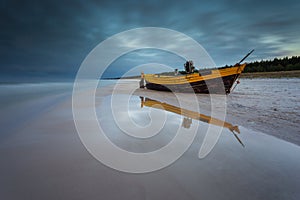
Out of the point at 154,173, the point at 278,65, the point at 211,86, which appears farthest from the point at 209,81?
the point at 278,65

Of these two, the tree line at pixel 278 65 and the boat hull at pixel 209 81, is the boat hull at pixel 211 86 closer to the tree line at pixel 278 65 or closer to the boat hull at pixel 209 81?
the boat hull at pixel 209 81

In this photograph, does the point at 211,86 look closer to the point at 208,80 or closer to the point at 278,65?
the point at 208,80

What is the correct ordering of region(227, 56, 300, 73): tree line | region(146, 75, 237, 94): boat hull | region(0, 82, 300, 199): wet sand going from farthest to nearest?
region(227, 56, 300, 73): tree line < region(146, 75, 237, 94): boat hull < region(0, 82, 300, 199): wet sand

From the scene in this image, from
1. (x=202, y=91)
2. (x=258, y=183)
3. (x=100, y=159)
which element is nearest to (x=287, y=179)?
(x=258, y=183)

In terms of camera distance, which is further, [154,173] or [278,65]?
[278,65]

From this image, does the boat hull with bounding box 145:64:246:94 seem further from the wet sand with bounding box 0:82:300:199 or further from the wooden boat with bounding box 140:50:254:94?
the wet sand with bounding box 0:82:300:199

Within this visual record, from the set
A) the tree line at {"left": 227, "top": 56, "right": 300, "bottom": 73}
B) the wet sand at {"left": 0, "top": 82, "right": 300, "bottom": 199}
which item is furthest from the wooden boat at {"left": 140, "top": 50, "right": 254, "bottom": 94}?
the tree line at {"left": 227, "top": 56, "right": 300, "bottom": 73}

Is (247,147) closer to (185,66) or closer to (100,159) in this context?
(100,159)

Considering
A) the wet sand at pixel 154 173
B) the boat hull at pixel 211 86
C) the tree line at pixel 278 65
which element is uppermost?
the tree line at pixel 278 65

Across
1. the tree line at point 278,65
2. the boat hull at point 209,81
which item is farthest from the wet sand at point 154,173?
the tree line at point 278,65

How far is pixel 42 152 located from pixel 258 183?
3.74 metres

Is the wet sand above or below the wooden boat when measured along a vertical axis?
below

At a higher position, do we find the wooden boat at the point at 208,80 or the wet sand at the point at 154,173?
the wooden boat at the point at 208,80

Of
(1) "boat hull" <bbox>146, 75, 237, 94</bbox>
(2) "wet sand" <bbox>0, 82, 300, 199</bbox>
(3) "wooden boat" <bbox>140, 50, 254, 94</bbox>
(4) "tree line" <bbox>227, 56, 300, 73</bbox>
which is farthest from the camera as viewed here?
(4) "tree line" <bbox>227, 56, 300, 73</bbox>
